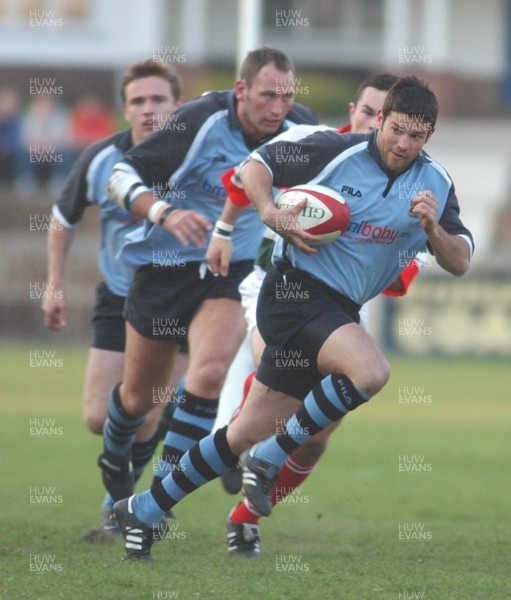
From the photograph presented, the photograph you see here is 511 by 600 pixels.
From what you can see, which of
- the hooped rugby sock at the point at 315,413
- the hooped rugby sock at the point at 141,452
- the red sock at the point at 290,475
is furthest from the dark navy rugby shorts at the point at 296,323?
the hooped rugby sock at the point at 141,452

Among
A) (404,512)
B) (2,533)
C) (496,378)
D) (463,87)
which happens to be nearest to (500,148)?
(463,87)

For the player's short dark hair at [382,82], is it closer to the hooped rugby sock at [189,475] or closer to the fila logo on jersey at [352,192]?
the fila logo on jersey at [352,192]

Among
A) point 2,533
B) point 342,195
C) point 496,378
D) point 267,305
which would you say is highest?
point 342,195

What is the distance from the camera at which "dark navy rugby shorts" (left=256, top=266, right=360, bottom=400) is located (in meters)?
6.37

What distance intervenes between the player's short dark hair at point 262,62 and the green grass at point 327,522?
251cm

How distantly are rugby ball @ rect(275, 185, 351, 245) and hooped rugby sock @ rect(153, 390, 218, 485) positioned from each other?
1309mm

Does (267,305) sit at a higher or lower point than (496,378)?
higher

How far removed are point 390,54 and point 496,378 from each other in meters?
14.2

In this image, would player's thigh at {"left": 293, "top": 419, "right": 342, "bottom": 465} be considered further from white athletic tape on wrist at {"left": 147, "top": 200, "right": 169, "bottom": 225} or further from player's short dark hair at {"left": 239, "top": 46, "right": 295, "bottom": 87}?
player's short dark hair at {"left": 239, "top": 46, "right": 295, "bottom": 87}

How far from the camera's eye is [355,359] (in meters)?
6.17

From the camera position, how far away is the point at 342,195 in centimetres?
647

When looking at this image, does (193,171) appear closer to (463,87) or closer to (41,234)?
(41,234)

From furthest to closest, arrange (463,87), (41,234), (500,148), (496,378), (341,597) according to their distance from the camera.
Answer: (463,87), (500,148), (41,234), (496,378), (341,597)

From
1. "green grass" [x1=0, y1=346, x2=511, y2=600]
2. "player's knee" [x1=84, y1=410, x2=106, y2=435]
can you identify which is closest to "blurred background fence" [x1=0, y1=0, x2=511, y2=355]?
"green grass" [x1=0, y1=346, x2=511, y2=600]
